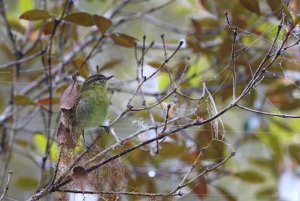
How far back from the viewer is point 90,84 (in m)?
1.62

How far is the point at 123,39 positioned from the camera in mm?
2061

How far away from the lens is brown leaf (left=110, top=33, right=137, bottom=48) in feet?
6.67

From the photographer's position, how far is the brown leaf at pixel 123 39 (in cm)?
203

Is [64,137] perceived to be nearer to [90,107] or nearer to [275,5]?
[90,107]

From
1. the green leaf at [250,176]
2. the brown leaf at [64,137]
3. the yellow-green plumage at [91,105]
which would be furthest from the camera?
the green leaf at [250,176]

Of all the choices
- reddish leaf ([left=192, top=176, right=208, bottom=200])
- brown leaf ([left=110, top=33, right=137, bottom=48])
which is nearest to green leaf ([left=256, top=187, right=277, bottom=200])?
reddish leaf ([left=192, top=176, right=208, bottom=200])

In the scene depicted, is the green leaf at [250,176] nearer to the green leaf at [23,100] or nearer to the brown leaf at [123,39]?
the brown leaf at [123,39]

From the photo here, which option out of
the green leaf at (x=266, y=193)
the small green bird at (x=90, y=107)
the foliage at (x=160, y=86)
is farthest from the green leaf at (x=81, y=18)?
the green leaf at (x=266, y=193)

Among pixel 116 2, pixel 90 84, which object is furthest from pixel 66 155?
pixel 116 2

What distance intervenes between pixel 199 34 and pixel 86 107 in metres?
1.08

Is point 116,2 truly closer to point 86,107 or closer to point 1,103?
point 1,103

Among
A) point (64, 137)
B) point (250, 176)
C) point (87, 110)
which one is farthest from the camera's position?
point (250, 176)

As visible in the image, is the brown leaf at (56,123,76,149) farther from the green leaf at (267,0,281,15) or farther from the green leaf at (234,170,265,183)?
the green leaf at (234,170,265,183)

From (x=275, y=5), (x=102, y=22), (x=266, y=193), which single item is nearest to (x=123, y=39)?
(x=102, y=22)
